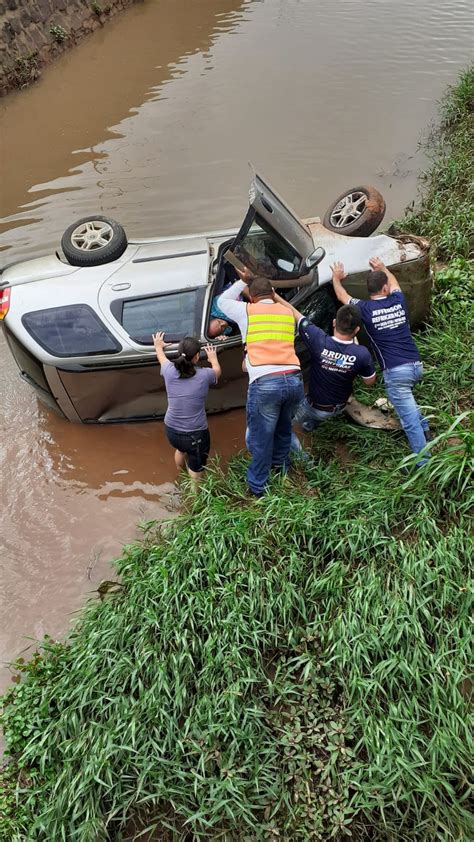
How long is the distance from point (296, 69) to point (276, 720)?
491 inches

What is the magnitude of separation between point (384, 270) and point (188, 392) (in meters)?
1.98

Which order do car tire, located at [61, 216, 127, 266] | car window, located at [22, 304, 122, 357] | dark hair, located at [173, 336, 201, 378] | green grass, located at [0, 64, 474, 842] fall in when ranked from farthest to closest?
car tire, located at [61, 216, 127, 266], car window, located at [22, 304, 122, 357], dark hair, located at [173, 336, 201, 378], green grass, located at [0, 64, 474, 842]

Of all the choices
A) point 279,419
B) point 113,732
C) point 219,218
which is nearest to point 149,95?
point 219,218

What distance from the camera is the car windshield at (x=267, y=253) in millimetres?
4555

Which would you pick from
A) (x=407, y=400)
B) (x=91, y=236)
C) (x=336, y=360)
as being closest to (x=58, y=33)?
(x=91, y=236)

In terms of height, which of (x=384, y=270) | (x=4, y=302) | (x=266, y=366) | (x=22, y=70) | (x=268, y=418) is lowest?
(x=268, y=418)

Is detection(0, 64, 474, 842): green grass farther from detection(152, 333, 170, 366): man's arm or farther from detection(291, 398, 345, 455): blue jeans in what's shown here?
detection(152, 333, 170, 366): man's arm

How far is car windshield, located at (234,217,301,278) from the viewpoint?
4.55m

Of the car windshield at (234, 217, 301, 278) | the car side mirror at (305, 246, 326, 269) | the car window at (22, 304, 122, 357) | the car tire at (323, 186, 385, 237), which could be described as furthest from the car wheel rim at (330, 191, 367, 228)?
the car window at (22, 304, 122, 357)

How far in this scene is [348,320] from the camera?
417cm

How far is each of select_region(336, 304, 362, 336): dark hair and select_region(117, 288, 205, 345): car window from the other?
4.03 ft

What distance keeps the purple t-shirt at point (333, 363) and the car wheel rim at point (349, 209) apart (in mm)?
1511

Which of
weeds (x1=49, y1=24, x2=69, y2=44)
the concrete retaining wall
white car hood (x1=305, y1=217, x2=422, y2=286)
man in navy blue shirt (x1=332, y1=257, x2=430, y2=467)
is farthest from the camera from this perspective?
weeds (x1=49, y1=24, x2=69, y2=44)

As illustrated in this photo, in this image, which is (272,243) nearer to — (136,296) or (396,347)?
(136,296)
